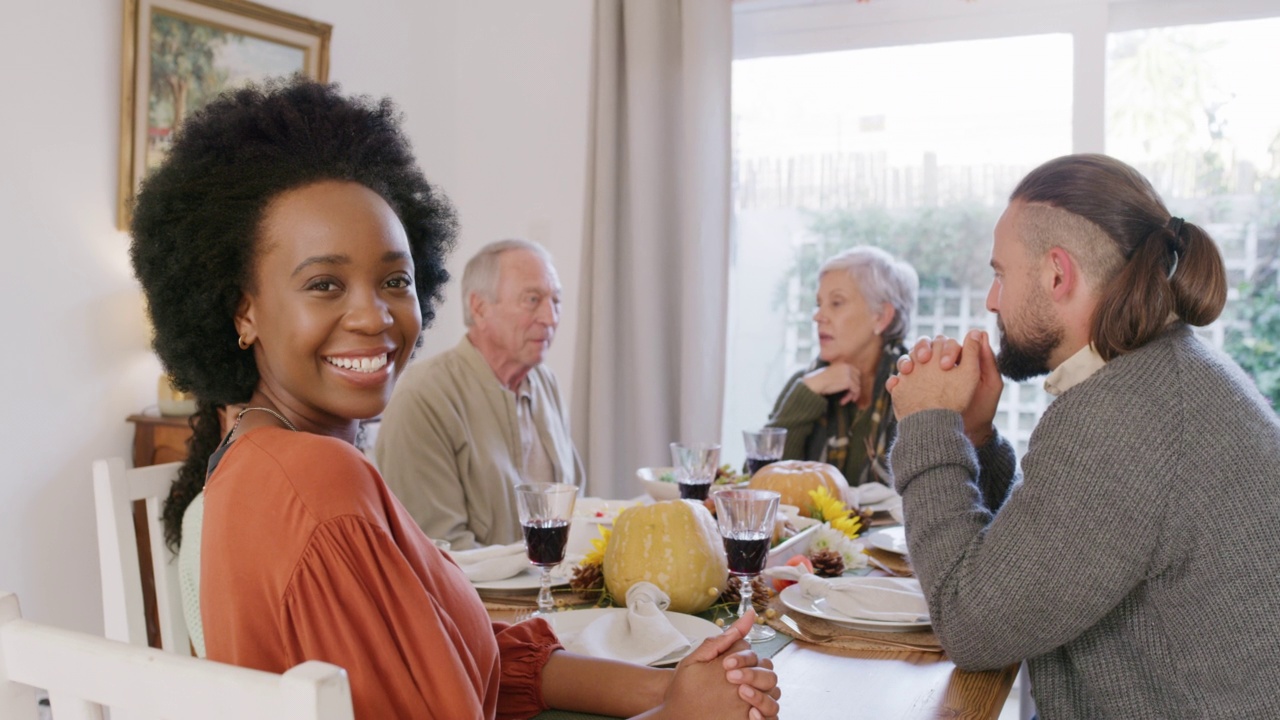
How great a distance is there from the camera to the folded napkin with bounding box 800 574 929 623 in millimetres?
1424

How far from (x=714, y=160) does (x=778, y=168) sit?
27 centimetres

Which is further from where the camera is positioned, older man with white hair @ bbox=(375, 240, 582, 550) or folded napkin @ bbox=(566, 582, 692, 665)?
older man with white hair @ bbox=(375, 240, 582, 550)

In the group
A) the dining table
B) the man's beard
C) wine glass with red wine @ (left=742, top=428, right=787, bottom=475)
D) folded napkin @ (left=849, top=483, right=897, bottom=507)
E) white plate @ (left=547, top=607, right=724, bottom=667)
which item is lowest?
the dining table

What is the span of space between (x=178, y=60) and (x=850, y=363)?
86.5 inches

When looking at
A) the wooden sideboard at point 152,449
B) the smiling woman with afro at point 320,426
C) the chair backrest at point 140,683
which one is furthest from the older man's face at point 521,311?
the chair backrest at point 140,683

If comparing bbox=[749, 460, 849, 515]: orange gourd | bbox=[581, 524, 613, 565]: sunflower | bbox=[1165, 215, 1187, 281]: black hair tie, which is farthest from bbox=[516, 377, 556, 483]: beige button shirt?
bbox=[1165, 215, 1187, 281]: black hair tie

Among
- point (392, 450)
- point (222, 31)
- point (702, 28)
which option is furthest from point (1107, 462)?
point (222, 31)

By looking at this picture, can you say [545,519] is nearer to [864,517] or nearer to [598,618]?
[598,618]

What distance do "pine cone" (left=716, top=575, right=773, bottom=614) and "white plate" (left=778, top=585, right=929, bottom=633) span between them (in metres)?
0.03

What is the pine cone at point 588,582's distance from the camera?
155 cm

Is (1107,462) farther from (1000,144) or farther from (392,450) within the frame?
(1000,144)

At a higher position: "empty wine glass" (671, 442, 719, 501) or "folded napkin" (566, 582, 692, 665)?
"empty wine glass" (671, 442, 719, 501)

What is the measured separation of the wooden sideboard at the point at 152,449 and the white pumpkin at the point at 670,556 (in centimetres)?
200

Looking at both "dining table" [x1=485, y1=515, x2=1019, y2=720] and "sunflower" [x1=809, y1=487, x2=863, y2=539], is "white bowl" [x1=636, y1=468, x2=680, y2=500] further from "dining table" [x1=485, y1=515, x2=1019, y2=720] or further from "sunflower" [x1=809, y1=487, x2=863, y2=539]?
"dining table" [x1=485, y1=515, x2=1019, y2=720]
